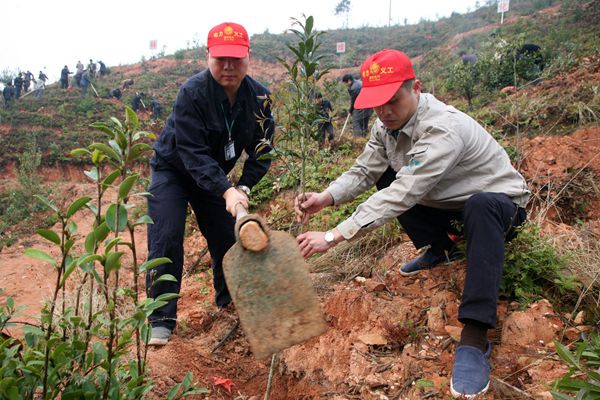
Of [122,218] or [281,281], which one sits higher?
[122,218]

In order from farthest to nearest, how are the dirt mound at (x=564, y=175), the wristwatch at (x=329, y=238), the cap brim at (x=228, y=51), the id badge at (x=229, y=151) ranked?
1. the dirt mound at (x=564, y=175)
2. the id badge at (x=229, y=151)
3. the cap brim at (x=228, y=51)
4. the wristwatch at (x=329, y=238)

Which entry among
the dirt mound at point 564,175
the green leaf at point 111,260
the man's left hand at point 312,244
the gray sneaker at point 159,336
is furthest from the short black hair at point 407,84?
the gray sneaker at point 159,336

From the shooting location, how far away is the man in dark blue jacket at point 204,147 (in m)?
2.43

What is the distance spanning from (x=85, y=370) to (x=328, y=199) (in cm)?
155

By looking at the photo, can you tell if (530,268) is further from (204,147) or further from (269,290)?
(204,147)

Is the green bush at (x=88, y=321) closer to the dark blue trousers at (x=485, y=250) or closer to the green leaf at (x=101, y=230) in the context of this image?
the green leaf at (x=101, y=230)

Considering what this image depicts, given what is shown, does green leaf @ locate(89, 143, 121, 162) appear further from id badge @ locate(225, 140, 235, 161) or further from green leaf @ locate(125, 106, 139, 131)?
id badge @ locate(225, 140, 235, 161)

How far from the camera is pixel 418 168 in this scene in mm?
2043

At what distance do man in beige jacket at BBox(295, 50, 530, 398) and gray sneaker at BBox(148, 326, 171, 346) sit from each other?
3.51ft

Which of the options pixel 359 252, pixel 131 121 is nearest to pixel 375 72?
pixel 131 121

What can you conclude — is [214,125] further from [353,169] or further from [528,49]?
[528,49]

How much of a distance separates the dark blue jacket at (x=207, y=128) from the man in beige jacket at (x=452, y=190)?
56cm

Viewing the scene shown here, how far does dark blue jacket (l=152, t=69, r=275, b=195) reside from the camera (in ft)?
8.09

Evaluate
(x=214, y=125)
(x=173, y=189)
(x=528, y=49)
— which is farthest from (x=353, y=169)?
(x=528, y=49)
